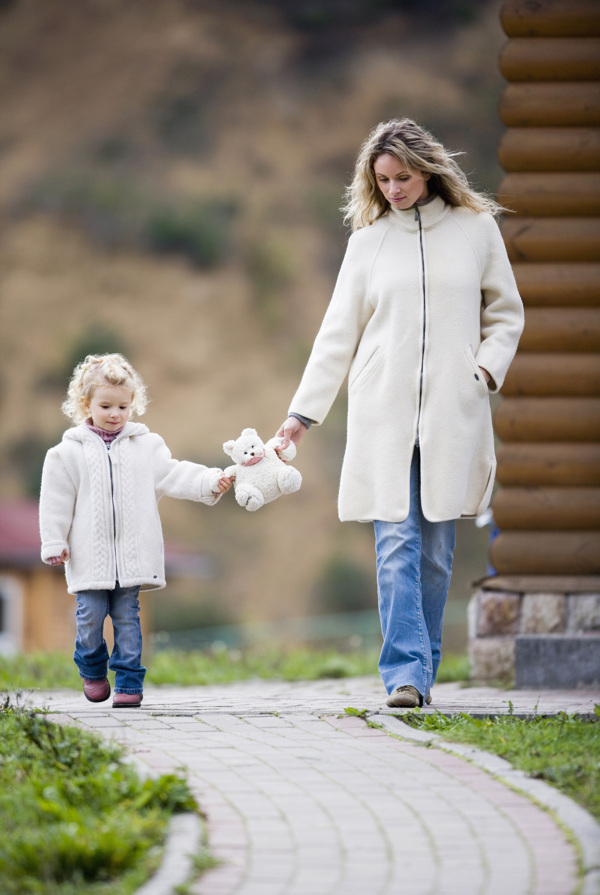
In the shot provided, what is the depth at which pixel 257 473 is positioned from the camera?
508cm

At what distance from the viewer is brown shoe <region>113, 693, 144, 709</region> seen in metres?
4.99

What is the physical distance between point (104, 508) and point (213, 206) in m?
41.4

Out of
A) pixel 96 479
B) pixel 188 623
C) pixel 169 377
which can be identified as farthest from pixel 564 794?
pixel 169 377

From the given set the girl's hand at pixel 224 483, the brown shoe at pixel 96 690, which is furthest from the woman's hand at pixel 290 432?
the brown shoe at pixel 96 690

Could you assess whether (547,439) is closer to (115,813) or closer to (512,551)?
(512,551)

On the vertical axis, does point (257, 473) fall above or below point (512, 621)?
above

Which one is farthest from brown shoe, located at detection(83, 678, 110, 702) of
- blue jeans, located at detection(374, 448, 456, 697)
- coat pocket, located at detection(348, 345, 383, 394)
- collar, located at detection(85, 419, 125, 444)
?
coat pocket, located at detection(348, 345, 383, 394)

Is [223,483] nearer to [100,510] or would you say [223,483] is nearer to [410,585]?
[100,510]

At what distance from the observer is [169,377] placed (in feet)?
136

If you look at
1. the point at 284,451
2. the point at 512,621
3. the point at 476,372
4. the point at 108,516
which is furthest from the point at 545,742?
the point at 512,621

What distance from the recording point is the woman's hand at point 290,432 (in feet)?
17.1

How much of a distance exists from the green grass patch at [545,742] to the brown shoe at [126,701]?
107cm

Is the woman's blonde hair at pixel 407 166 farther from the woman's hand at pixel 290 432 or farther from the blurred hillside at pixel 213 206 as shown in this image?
the blurred hillside at pixel 213 206

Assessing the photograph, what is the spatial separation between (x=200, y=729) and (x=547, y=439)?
9.93 ft
